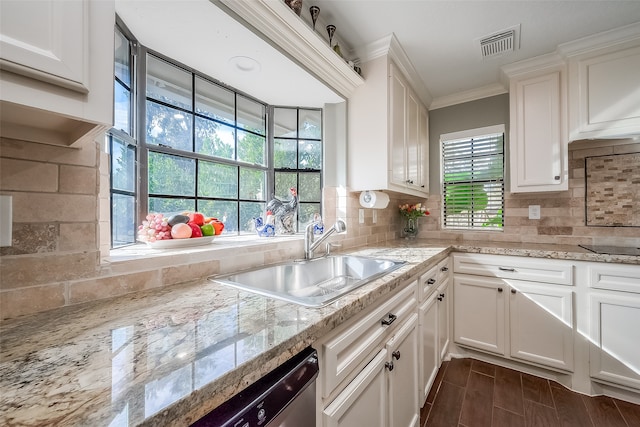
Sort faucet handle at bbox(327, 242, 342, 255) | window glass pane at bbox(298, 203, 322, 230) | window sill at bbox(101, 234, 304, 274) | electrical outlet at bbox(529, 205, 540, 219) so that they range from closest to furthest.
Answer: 1. window sill at bbox(101, 234, 304, 274)
2. faucet handle at bbox(327, 242, 342, 255)
3. window glass pane at bbox(298, 203, 322, 230)
4. electrical outlet at bbox(529, 205, 540, 219)

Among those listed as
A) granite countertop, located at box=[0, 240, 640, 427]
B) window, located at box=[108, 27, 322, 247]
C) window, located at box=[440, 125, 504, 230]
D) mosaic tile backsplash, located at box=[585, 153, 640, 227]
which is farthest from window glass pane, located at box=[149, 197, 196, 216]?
mosaic tile backsplash, located at box=[585, 153, 640, 227]

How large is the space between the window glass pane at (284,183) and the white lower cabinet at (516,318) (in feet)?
5.11

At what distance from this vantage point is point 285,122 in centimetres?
199

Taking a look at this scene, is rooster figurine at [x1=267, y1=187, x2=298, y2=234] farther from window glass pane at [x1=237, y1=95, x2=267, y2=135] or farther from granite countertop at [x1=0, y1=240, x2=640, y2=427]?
granite countertop at [x1=0, y1=240, x2=640, y2=427]

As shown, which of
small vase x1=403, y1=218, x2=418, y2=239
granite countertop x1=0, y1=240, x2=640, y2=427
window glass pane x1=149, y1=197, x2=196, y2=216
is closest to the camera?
granite countertop x1=0, y1=240, x2=640, y2=427

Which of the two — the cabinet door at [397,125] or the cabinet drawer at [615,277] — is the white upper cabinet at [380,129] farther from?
the cabinet drawer at [615,277]

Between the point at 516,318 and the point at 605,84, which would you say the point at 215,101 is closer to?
the point at 516,318

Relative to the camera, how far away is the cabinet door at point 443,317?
183cm

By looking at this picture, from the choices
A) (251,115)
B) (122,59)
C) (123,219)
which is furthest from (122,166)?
(251,115)

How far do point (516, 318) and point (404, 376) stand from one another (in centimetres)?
126

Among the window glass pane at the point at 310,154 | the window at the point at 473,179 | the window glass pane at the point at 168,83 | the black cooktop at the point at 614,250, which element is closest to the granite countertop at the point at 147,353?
the window glass pane at the point at 168,83

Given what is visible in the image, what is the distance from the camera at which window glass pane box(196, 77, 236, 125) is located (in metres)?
1.51

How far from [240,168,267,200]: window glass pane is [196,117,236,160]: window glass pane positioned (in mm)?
150

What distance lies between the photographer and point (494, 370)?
195 centimetres
